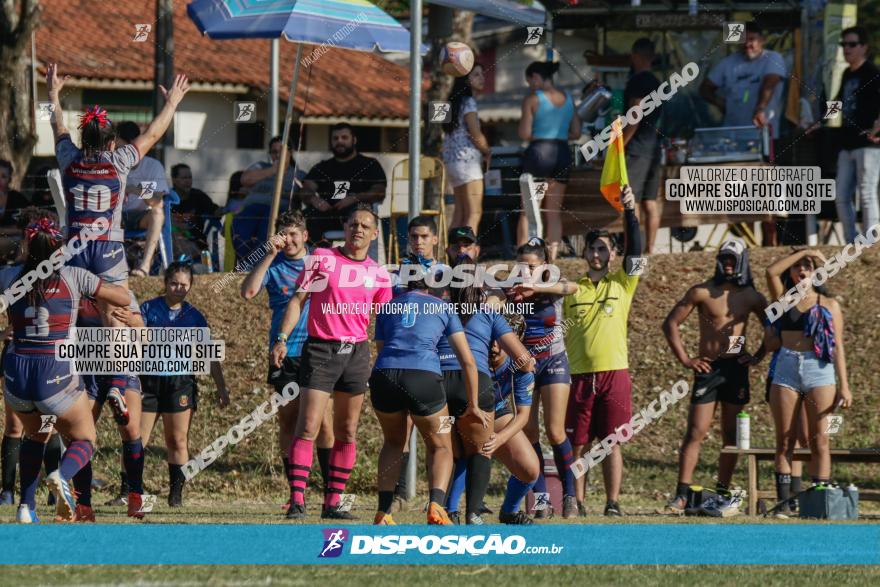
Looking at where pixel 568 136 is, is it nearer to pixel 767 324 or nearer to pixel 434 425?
pixel 767 324

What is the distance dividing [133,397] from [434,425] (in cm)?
279

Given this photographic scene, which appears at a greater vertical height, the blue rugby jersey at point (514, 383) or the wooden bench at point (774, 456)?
the blue rugby jersey at point (514, 383)

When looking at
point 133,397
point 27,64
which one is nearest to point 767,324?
point 133,397

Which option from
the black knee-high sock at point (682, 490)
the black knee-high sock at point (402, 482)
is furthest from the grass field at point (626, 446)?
the black knee-high sock at point (682, 490)

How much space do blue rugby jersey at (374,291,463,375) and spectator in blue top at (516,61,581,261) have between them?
18.3 ft

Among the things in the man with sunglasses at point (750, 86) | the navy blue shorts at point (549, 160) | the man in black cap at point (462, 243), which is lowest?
the man in black cap at point (462, 243)

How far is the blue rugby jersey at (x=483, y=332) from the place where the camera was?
1013 centimetres

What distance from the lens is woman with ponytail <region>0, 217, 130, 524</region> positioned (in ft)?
30.9

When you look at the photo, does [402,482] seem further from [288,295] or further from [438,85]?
[438,85]

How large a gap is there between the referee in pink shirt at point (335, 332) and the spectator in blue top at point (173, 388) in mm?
1566

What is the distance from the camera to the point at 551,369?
11.4m

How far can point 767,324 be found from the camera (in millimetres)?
12234

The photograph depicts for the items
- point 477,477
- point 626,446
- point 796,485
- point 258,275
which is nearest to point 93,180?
point 258,275

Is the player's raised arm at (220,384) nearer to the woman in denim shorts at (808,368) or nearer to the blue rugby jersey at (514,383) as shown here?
the blue rugby jersey at (514,383)
